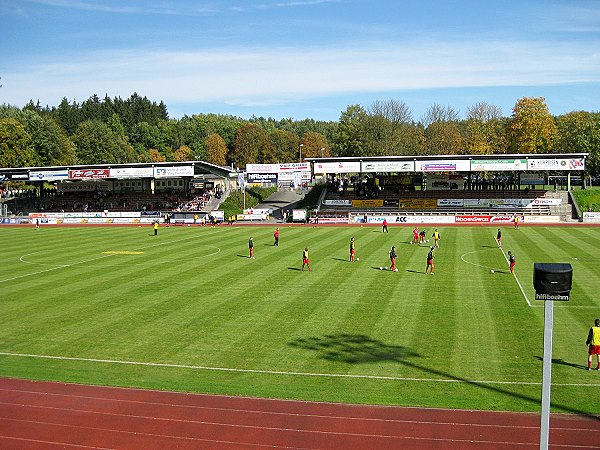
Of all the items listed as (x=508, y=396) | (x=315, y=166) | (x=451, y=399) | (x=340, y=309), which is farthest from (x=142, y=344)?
(x=315, y=166)

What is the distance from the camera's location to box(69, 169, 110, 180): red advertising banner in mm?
80438

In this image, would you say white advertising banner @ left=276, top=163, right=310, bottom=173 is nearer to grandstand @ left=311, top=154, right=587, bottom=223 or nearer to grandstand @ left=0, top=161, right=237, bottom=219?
grandstand @ left=311, top=154, right=587, bottom=223

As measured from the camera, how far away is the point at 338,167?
72625 millimetres

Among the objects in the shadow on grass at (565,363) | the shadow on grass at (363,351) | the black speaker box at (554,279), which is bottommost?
the shadow on grass at (363,351)

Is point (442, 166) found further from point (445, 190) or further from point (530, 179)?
point (530, 179)

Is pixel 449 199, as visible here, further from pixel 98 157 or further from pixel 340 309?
pixel 98 157

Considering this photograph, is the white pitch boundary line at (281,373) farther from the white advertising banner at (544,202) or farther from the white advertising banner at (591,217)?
the white advertising banner at (544,202)

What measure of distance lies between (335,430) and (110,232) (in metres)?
53.5

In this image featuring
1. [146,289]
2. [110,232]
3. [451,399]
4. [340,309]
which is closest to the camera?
[451,399]

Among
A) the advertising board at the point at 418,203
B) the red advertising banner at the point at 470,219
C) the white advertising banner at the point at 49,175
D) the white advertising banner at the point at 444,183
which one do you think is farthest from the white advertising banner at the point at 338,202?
the white advertising banner at the point at 49,175

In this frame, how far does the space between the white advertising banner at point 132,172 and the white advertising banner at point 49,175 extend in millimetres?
7448

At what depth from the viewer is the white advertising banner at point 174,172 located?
251 feet

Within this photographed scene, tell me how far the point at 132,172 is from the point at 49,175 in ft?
42.6

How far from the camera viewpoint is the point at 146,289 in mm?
30031
